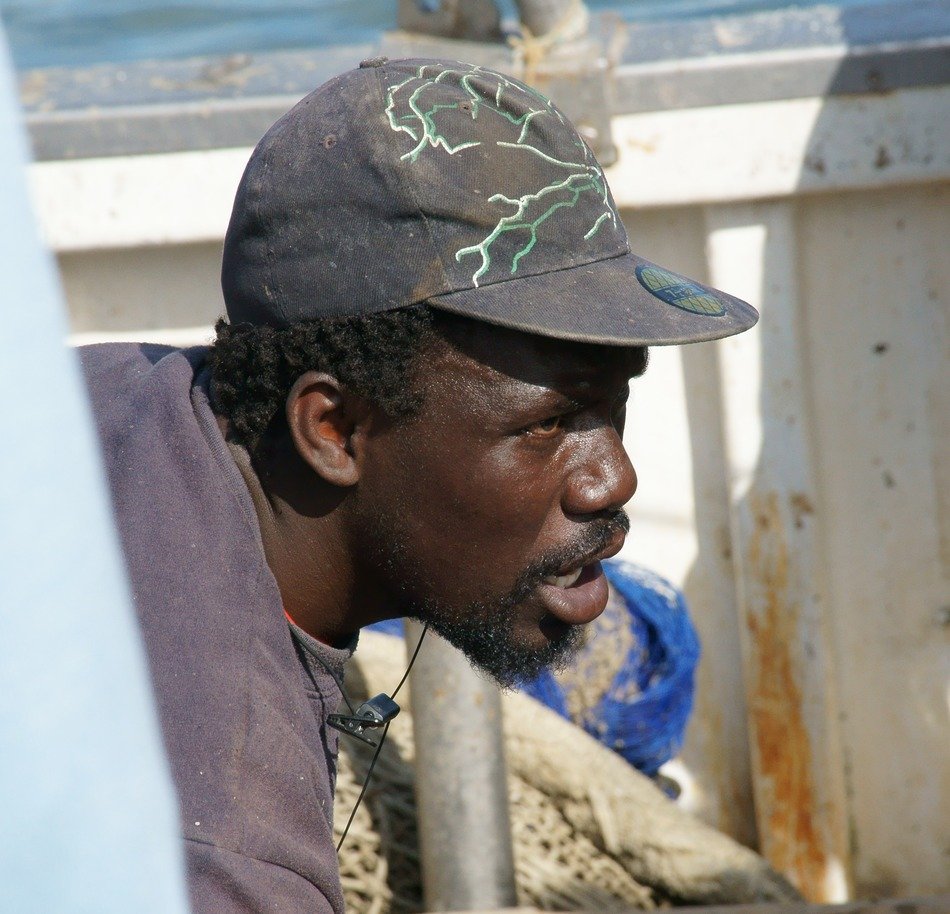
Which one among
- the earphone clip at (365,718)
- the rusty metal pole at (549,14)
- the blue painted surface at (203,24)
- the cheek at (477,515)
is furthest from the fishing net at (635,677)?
the blue painted surface at (203,24)

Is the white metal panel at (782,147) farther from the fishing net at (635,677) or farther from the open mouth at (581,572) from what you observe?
the open mouth at (581,572)

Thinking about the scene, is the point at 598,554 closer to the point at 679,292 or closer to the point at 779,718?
the point at 679,292

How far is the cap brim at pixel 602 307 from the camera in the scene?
1.52 metres

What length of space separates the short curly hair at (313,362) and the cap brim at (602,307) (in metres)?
0.06

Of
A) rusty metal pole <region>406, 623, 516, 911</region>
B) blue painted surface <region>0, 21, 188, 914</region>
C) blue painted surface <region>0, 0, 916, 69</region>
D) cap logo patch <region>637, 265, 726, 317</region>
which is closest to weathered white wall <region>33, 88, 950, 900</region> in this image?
rusty metal pole <region>406, 623, 516, 911</region>

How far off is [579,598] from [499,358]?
1.12 feet

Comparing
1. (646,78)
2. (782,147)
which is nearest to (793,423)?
(782,147)

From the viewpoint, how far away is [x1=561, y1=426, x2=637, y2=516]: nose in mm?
1639

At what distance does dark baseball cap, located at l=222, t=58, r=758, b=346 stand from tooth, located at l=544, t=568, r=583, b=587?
333mm

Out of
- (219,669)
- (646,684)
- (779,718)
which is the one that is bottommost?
(779,718)

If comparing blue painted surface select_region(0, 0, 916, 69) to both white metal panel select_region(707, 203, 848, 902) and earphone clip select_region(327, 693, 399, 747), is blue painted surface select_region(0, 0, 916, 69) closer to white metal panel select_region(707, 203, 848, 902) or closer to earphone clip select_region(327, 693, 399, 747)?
white metal panel select_region(707, 203, 848, 902)

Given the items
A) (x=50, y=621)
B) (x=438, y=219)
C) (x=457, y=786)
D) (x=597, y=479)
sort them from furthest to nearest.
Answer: (x=457, y=786) → (x=597, y=479) → (x=438, y=219) → (x=50, y=621)

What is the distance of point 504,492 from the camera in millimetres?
1612

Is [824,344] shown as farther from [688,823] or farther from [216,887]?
[216,887]
